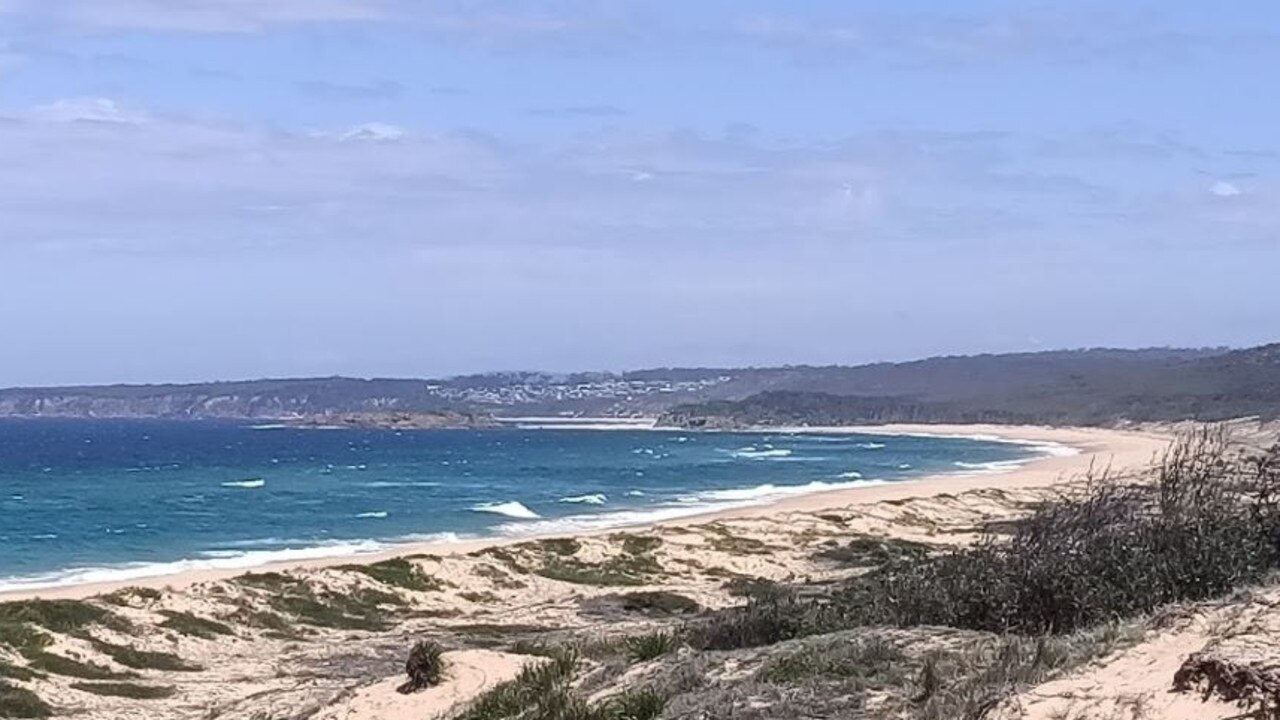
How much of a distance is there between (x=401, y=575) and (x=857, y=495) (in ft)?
117

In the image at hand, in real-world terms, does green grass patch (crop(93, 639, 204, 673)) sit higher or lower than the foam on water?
higher

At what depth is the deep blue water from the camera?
159 ft

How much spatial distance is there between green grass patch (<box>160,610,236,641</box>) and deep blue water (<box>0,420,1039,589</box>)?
12691 millimetres

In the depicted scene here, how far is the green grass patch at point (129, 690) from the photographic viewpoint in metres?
21.2

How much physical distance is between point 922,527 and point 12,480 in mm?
55191

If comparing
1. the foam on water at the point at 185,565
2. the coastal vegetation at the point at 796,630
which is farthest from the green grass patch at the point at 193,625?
the foam on water at the point at 185,565

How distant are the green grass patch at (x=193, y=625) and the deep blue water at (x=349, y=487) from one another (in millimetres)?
12691

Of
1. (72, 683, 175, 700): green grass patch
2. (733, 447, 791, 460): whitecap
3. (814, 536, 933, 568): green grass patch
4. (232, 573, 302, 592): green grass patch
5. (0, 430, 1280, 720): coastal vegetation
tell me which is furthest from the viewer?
(733, 447, 791, 460): whitecap

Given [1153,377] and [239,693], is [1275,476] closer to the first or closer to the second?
[239,693]

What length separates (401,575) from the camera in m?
33.2

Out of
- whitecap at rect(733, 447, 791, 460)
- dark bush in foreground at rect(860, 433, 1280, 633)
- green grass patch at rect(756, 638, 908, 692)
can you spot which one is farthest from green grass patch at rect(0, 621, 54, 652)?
whitecap at rect(733, 447, 791, 460)

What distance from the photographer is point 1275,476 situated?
13.3 meters

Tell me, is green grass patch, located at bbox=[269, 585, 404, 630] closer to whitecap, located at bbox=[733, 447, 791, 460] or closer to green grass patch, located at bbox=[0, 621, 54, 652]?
green grass patch, located at bbox=[0, 621, 54, 652]

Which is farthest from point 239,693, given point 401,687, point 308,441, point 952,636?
point 308,441
